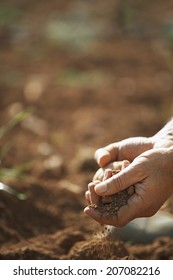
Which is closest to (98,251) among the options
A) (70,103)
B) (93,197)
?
(93,197)

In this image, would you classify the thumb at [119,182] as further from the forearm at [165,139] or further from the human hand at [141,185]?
the forearm at [165,139]

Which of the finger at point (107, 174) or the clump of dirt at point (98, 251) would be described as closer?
the finger at point (107, 174)

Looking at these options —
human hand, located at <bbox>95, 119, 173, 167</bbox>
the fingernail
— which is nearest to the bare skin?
the fingernail

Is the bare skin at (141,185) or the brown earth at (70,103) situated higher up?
the brown earth at (70,103)

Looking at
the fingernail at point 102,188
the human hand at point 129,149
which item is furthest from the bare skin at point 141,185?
the human hand at point 129,149

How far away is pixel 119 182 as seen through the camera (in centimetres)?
135

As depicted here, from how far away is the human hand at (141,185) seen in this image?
135cm

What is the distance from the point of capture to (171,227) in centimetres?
175

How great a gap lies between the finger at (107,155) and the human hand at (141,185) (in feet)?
0.55

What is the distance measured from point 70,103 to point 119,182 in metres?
2.00

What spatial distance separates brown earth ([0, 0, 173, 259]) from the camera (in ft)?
5.67
